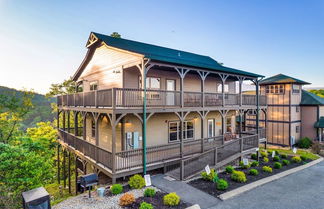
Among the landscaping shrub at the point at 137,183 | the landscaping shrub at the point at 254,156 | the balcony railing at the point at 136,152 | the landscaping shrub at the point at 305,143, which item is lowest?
the landscaping shrub at the point at 305,143

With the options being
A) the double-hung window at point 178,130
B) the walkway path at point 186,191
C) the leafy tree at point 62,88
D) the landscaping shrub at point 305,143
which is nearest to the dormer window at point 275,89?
the landscaping shrub at point 305,143

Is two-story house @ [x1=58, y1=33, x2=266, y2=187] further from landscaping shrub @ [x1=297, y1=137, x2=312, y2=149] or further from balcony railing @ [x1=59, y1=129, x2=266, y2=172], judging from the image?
landscaping shrub @ [x1=297, y1=137, x2=312, y2=149]

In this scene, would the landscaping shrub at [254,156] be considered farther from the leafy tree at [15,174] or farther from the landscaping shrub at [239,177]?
the leafy tree at [15,174]

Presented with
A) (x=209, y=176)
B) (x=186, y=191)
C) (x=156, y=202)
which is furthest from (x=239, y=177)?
(x=156, y=202)

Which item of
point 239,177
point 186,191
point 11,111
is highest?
point 11,111

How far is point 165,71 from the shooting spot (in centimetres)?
1466

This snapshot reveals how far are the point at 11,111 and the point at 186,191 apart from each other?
25.8 m

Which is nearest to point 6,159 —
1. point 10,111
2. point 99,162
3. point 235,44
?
point 99,162

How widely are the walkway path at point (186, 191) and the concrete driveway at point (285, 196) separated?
0.41m

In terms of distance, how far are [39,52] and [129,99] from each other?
24.0 metres

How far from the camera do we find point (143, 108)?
10922 mm

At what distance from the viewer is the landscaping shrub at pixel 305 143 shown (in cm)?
2325

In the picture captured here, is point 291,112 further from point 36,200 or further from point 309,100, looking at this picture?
point 36,200

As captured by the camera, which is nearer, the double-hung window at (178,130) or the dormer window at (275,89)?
the double-hung window at (178,130)
